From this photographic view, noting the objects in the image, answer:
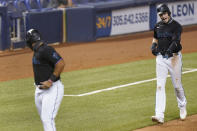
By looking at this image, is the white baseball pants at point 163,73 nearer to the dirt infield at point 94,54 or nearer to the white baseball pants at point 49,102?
the white baseball pants at point 49,102

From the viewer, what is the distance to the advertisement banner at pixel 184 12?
2636cm

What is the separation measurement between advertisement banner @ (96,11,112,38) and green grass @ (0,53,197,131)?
6905mm

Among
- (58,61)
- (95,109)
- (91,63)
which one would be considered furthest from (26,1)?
(58,61)

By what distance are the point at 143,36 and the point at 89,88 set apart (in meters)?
10.9

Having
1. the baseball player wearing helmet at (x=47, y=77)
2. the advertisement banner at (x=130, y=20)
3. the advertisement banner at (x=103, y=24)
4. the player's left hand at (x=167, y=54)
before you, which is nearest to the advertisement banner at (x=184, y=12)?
the advertisement banner at (x=130, y=20)

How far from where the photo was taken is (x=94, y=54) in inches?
805

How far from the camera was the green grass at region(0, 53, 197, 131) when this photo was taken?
1077 centimetres

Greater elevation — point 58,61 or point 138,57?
point 58,61

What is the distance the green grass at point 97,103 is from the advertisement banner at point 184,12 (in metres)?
10.1

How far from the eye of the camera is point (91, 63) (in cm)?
1858

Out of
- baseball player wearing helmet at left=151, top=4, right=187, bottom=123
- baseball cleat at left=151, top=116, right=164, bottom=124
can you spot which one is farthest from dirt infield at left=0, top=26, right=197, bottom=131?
baseball player wearing helmet at left=151, top=4, right=187, bottom=123

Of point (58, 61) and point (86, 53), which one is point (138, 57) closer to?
point (86, 53)

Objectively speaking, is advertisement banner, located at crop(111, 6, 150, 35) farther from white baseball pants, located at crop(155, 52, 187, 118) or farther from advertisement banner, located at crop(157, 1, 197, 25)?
white baseball pants, located at crop(155, 52, 187, 118)

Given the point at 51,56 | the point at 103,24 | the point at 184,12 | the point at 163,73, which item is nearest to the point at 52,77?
the point at 51,56
